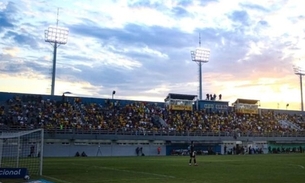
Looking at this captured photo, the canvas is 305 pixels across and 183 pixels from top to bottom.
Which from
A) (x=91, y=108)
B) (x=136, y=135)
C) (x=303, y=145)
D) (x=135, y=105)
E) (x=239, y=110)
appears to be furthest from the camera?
(x=239, y=110)

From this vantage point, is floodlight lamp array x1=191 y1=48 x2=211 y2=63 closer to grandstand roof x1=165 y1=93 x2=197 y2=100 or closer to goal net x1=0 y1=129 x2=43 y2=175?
grandstand roof x1=165 y1=93 x2=197 y2=100

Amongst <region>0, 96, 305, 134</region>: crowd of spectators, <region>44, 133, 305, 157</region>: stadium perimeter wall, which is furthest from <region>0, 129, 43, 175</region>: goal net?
<region>0, 96, 305, 134</region>: crowd of spectators

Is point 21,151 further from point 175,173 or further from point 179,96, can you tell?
point 179,96

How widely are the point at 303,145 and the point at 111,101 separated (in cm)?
3744

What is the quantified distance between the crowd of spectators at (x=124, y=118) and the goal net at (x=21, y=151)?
8.12 metres

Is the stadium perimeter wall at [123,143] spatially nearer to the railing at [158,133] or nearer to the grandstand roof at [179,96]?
the railing at [158,133]

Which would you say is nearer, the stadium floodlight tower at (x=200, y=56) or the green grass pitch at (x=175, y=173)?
the green grass pitch at (x=175, y=173)

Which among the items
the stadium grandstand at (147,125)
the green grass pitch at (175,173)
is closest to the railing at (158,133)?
the stadium grandstand at (147,125)

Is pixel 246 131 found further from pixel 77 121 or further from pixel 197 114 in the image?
pixel 77 121

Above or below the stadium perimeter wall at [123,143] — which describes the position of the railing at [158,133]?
above

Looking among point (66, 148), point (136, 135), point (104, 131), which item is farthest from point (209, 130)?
point (66, 148)

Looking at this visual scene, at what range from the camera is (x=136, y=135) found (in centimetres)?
6022

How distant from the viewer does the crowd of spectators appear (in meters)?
57.9

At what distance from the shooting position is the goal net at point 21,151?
95.8ft
